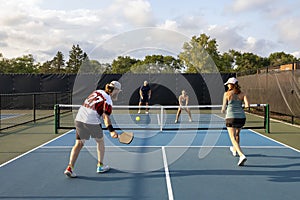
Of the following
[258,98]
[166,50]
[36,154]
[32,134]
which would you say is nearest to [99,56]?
[166,50]

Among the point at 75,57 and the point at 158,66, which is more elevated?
the point at 75,57

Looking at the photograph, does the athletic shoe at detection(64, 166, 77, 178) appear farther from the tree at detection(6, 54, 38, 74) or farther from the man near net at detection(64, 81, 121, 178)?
the tree at detection(6, 54, 38, 74)

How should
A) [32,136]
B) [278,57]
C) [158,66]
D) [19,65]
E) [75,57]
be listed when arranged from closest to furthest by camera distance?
[32,136] < [158,66] < [19,65] < [278,57] < [75,57]

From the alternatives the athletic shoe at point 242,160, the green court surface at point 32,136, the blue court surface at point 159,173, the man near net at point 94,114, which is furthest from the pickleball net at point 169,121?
the man near net at point 94,114

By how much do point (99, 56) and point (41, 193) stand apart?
622 cm

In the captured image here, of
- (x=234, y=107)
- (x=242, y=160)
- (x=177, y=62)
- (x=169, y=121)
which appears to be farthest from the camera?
(x=177, y=62)

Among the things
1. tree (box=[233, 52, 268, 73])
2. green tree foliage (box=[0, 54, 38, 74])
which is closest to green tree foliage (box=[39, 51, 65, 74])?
green tree foliage (box=[0, 54, 38, 74])

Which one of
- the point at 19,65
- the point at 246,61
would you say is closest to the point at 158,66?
the point at 246,61

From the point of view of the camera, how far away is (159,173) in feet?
17.3

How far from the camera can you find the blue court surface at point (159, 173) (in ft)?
14.2

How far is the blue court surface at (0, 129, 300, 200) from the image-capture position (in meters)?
4.33

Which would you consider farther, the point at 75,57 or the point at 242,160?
the point at 75,57

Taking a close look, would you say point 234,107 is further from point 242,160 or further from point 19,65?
point 19,65

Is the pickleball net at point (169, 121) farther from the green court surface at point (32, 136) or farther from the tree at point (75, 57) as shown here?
the tree at point (75, 57)
